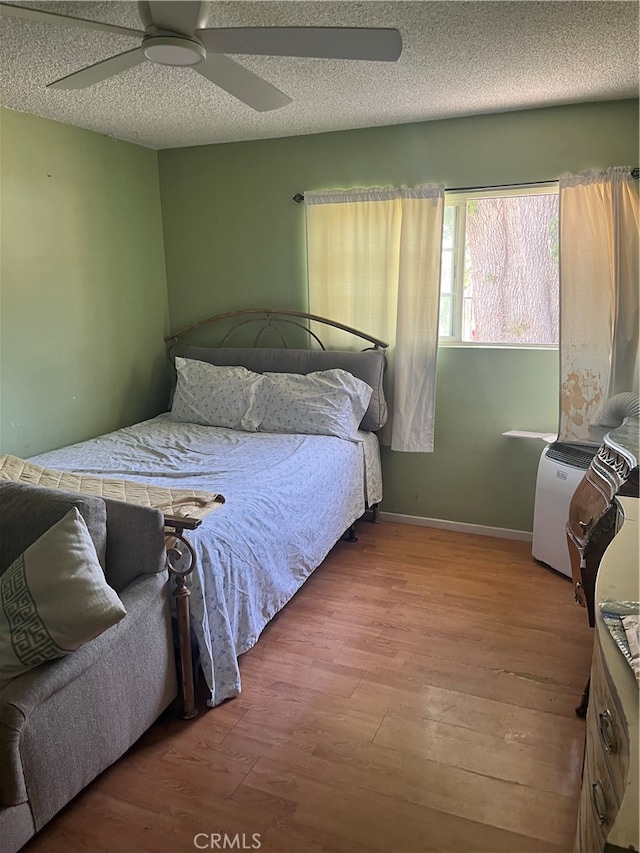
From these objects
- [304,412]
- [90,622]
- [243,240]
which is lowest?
[90,622]

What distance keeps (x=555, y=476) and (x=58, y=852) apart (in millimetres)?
2618

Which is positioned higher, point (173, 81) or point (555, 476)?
point (173, 81)

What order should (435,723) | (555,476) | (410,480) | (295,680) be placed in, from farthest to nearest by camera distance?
(410,480), (555,476), (295,680), (435,723)

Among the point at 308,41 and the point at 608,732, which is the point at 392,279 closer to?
the point at 308,41

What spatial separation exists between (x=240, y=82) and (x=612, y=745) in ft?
7.19

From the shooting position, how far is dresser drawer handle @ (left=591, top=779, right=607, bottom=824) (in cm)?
96

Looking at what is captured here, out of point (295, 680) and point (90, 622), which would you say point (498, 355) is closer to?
point (295, 680)

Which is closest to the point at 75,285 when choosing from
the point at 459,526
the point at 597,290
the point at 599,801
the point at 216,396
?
the point at 216,396

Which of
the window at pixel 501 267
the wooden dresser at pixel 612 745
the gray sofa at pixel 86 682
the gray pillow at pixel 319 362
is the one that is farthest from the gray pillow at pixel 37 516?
the window at pixel 501 267

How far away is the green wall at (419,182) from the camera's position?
10.8ft

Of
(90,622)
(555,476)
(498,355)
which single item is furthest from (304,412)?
(90,622)

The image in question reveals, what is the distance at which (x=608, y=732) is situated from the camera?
1.02 meters

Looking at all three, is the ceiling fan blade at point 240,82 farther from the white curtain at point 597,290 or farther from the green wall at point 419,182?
the white curtain at point 597,290

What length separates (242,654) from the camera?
251cm
